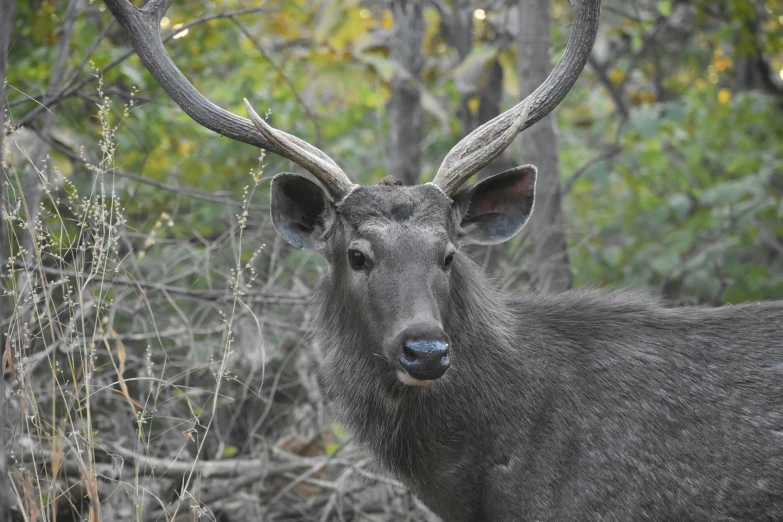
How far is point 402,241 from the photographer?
4141 millimetres

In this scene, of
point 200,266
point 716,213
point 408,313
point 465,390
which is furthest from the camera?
point 716,213

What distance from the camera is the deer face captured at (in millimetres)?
3871

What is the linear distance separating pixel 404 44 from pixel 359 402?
423 centimetres

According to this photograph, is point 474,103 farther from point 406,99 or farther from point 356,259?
point 356,259

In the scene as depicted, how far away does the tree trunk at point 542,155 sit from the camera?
6980 mm

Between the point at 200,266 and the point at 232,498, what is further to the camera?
the point at 200,266

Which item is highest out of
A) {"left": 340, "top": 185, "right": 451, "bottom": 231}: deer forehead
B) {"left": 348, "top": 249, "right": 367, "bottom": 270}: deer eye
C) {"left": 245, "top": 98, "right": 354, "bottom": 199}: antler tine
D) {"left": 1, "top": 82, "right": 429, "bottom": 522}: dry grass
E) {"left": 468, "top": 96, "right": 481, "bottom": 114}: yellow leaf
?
{"left": 468, "top": 96, "right": 481, "bottom": 114}: yellow leaf

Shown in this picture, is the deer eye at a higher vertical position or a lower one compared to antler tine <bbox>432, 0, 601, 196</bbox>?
lower

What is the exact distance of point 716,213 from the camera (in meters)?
9.37

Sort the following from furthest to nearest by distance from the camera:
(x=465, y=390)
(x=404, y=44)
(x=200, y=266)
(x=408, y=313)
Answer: (x=404, y=44), (x=200, y=266), (x=465, y=390), (x=408, y=313)

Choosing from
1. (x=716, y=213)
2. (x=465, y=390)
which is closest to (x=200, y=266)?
(x=465, y=390)

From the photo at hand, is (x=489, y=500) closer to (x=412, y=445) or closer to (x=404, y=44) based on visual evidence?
(x=412, y=445)

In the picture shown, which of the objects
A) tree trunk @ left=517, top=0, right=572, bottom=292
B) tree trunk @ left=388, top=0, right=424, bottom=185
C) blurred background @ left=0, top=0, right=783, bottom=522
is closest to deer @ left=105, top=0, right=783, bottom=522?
blurred background @ left=0, top=0, right=783, bottom=522

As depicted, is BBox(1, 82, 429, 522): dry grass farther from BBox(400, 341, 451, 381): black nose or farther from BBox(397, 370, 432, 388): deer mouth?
BBox(400, 341, 451, 381): black nose
